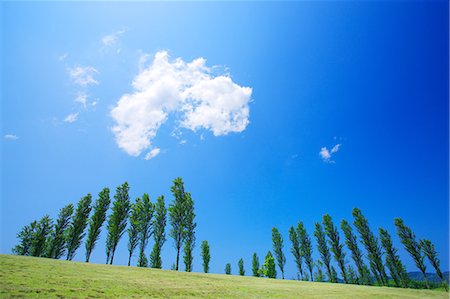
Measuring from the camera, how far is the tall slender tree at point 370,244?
1692 inches

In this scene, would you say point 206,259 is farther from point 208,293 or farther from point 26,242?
point 208,293

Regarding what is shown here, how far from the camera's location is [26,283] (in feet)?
33.4

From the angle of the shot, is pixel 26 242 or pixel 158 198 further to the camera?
pixel 158 198

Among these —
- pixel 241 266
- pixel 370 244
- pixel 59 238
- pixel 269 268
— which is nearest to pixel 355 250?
pixel 370 244

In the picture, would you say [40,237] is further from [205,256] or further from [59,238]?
[205,256]

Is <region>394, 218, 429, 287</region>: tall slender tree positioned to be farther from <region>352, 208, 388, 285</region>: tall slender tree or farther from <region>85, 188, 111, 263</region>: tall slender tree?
<region>85, 188, 111, 263</region>: tall slender tree

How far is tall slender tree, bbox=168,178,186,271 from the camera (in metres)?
34.0

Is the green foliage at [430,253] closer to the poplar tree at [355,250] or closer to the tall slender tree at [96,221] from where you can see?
the poplar tree at [355,250]

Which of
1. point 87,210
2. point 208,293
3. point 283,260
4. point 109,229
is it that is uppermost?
point 87,210

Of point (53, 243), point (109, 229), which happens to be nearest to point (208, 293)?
point (109, 229)

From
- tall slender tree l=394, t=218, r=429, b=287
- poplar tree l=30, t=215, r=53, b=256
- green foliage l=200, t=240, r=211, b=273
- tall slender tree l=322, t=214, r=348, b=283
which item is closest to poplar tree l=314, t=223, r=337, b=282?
tall slender tree l=322, t=214, r=348, b=283

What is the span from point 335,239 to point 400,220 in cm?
1475

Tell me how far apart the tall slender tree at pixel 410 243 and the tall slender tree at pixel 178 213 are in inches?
1831

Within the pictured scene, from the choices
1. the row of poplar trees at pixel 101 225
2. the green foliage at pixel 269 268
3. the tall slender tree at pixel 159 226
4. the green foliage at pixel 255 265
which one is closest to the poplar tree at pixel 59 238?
the row of poplar trees at pixel 101 225
